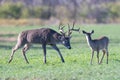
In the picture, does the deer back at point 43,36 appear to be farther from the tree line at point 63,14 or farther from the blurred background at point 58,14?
the tree line at point 63,14

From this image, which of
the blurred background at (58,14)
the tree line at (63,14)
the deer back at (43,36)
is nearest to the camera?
the deer back at (43,36)

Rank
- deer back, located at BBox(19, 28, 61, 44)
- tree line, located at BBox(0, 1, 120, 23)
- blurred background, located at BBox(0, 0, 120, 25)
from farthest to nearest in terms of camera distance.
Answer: tree line, located at BBox(0, 1, 120, 23)
blurred background, located at BBox(0, 0, 120, 25)
deer back, located at BBox(19, 28, 61, 44)

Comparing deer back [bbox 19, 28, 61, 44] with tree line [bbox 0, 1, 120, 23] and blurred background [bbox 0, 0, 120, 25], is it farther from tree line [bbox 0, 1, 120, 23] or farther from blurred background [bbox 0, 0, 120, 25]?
tree line [bbox 0, 1, 120, 23]

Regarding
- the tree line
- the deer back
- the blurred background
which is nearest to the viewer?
the deer back

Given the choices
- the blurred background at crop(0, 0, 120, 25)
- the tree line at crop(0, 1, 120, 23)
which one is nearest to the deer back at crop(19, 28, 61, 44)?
the blurred background at crop(0, 0, 120, 25)

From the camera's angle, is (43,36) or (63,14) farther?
(63,14)

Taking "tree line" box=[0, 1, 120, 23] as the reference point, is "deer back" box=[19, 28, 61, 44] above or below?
above

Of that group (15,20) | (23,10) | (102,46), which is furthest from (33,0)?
(102,46)

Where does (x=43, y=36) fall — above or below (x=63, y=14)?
above

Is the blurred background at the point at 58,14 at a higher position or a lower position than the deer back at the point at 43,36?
lower

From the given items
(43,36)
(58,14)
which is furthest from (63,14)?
(43,36)

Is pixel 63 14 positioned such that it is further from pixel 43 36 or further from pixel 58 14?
pixel 43 36

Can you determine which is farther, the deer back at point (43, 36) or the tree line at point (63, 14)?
the tree line at point (63, 14)

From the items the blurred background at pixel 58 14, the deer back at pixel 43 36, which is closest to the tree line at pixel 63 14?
the blurred background at pixel 58 14
